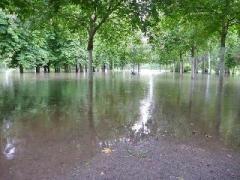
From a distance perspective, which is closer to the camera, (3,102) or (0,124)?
(0,124)

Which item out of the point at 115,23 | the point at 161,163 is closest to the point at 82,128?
the point at 161,163

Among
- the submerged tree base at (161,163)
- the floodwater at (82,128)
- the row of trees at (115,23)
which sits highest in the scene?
the row of trees at (115,23)

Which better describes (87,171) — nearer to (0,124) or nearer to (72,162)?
(72,162)

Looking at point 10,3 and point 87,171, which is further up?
point 10,3

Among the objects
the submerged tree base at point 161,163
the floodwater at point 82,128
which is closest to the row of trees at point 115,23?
the floodwater at point 82,128

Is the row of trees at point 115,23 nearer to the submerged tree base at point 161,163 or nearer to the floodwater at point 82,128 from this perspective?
the floodwater at point 82,128

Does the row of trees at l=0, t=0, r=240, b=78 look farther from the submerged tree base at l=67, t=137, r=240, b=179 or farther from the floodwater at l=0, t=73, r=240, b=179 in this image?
the submerged tree base at l=67, t=137, r=240, b=179

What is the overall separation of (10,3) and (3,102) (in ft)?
13.7

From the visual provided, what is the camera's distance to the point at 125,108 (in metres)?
10.5

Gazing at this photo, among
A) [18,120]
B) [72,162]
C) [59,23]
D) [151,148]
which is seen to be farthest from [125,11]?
[72,162]

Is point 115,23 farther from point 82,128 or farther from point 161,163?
point 161,163

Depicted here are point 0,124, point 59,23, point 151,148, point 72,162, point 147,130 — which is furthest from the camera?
point 59,23

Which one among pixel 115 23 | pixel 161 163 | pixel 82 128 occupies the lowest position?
pixel 161 163

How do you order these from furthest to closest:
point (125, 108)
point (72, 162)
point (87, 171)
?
point (125, 108)
point (72, 162)
point (87, 171)
